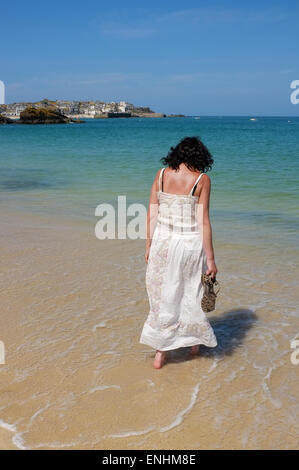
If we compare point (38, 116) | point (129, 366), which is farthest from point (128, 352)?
point (38, 116)

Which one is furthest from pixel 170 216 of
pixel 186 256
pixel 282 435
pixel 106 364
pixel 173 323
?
pixel 282 435

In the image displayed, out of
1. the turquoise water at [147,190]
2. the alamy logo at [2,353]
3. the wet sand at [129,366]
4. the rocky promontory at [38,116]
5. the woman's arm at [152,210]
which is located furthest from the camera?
the rocky promontory at [38,116]

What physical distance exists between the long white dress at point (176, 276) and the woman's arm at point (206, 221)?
0.04m

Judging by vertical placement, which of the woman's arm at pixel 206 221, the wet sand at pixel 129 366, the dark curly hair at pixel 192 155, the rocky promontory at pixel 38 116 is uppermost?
the rocky promontory at pixel 38 116

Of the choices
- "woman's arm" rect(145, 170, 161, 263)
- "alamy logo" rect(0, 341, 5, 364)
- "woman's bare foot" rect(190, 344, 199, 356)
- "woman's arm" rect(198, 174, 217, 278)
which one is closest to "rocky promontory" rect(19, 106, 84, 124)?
"alamy logo" rect(0, 341, 5, 364)

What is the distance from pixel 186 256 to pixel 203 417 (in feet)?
3.92

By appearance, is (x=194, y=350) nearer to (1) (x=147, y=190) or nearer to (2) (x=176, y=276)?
(2) (x=176, y=276)

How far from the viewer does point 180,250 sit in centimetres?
369

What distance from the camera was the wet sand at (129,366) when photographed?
308 cm

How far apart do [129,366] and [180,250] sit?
1101 mm

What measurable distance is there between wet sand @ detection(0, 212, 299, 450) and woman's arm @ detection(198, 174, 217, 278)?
3.08 ft

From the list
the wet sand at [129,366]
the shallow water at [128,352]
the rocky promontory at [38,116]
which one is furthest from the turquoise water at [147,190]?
the rocky promontory at [38,116]

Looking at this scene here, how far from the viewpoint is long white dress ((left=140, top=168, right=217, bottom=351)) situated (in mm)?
3688

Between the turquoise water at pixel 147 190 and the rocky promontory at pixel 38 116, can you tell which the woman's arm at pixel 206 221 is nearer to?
the turquoise water at pixel 147 190
